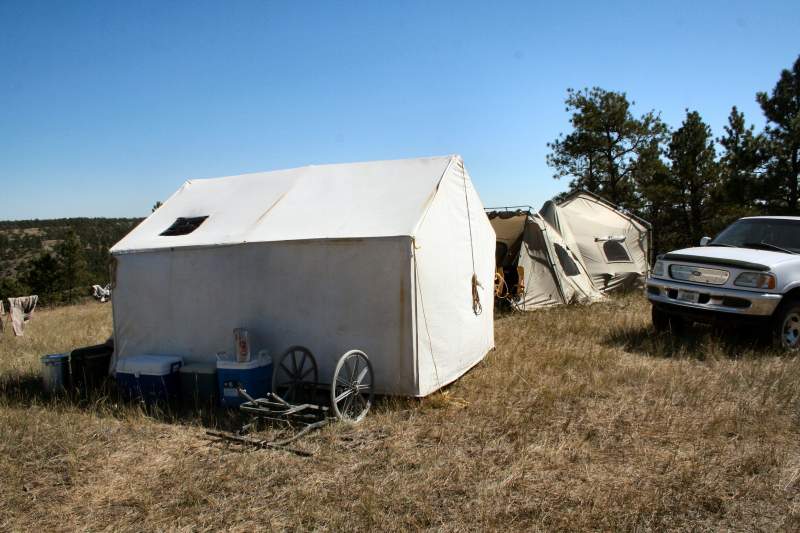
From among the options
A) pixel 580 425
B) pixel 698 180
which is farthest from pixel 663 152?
pixel 580 425

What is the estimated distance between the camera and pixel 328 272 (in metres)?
6.78

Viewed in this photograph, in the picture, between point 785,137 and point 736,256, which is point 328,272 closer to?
point 736,256

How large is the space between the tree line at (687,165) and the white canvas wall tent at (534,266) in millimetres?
11337

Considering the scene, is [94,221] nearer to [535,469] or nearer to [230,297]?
[230,297]

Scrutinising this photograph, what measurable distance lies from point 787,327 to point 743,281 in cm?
95

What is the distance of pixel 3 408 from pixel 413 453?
5134 mm

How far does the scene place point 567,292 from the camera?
13.5 metres

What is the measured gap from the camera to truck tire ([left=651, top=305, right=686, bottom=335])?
31.8 ft

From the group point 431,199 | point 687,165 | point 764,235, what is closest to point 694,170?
point 687,165

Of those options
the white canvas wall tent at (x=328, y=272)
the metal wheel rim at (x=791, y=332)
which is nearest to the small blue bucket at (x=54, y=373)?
the white canvas wall tent at (x=328, y=272)

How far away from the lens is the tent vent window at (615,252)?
15539mm

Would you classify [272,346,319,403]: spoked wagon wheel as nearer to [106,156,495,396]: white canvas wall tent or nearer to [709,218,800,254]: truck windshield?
[106,156,495,396]: white canvas wall tent

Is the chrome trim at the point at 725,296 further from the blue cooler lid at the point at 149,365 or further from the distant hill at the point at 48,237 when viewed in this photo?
the distant hill at the point at 48,237

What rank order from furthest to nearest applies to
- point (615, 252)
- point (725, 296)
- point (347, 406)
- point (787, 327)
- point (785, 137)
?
point (785, 137) → point (615, 252) → point (787, 327) → point (725, 296) → point (347, 406)
